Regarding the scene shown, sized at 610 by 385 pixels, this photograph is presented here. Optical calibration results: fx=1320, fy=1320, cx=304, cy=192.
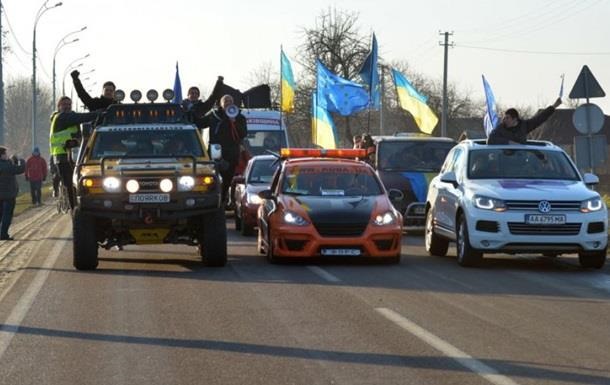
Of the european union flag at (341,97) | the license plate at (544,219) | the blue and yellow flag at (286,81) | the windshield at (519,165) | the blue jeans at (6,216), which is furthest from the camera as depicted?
the blue and yellow flag at (286,81)

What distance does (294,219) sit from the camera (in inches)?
662

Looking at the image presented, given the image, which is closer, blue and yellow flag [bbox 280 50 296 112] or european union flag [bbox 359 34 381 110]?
european union flag [bbox 359 34 381 110]

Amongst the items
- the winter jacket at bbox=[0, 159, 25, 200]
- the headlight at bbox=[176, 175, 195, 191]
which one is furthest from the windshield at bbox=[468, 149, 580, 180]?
the winter jacket at bbox=[0, 159, 25, 200]

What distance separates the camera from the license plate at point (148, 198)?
52.3ft

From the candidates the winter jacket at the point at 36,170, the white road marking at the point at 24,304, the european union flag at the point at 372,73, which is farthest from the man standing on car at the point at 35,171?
the white road marking at the point at 24,304

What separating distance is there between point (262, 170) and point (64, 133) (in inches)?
191

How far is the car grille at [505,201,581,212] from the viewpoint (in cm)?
1627

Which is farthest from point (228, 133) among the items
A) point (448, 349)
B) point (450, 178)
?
point (448, 349)

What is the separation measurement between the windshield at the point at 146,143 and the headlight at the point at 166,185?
1118 millimetres

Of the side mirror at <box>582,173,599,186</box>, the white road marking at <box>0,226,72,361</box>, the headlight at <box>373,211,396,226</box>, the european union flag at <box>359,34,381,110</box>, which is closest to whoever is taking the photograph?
the white road marking at <box>0,226,72,361</box>

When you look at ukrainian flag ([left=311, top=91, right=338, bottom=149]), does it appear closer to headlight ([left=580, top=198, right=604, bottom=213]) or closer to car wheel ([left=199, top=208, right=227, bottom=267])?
headlight ([left=580, top=198, right=604, bottom=213])

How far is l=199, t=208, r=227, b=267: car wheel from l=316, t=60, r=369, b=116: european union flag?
1935 cm

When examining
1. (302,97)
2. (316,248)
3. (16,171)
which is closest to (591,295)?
(316,248)

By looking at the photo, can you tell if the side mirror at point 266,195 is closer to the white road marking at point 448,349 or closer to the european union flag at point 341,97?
the white road marking at point 448,349
